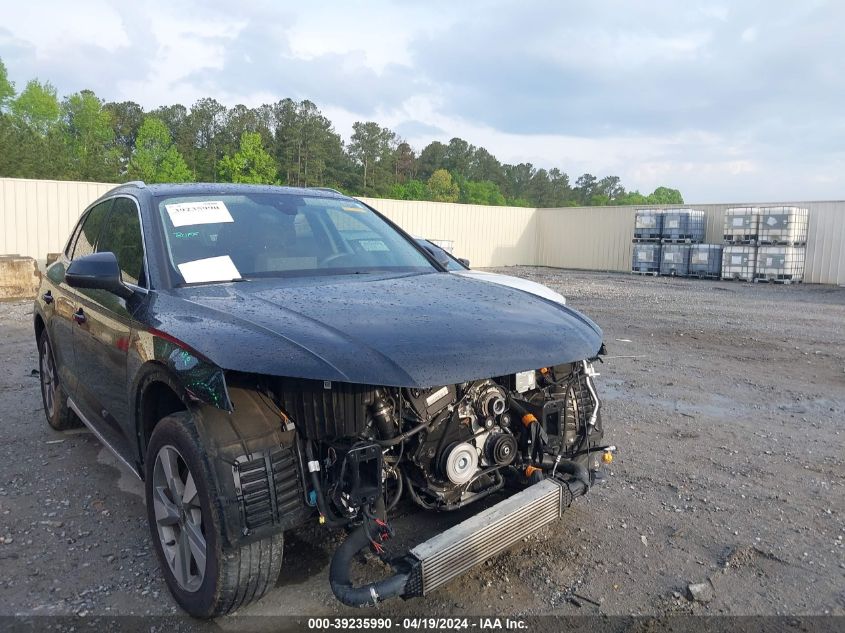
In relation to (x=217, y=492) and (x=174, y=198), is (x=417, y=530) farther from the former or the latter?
(x=174, y=198)

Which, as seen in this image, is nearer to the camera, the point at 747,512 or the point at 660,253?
the point at 747,512

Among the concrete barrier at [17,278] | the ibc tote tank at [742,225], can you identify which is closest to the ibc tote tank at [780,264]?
the ibc tote tank at [742,225]

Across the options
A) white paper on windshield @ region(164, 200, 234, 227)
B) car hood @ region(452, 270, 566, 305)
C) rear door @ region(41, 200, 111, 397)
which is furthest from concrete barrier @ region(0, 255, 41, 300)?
car hood @ region(452, 270, 566, 305)

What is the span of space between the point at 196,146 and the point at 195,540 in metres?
70.5

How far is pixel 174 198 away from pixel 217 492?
189 centimetres

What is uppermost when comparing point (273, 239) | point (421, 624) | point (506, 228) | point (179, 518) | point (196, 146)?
point (196, 146)

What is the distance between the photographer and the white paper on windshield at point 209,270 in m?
3.07

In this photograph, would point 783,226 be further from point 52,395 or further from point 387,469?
point 387,469

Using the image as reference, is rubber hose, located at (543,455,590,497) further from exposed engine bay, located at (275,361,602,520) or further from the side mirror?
the side mirror

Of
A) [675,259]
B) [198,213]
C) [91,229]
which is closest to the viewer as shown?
[198,213]

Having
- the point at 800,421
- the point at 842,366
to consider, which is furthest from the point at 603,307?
the point at 800,421

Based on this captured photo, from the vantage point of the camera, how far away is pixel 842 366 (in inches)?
311

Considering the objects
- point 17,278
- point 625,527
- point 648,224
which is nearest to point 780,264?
point 648,224

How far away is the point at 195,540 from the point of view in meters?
2.54
